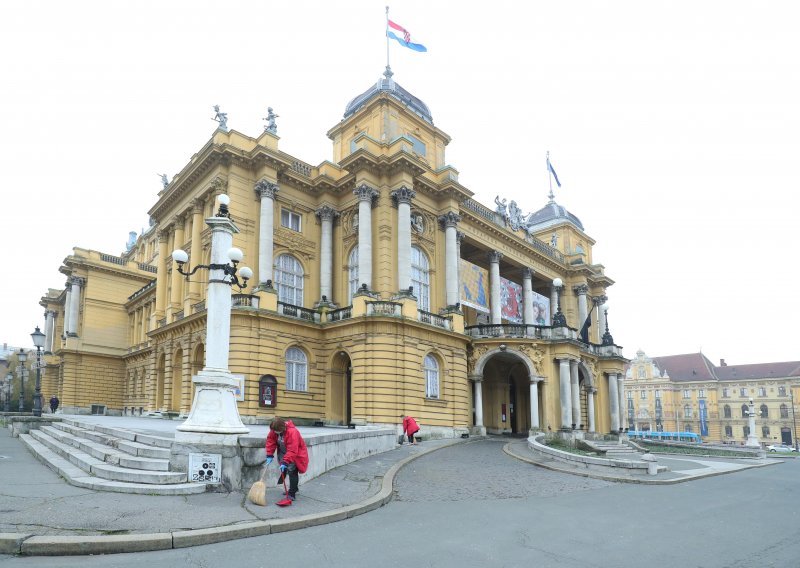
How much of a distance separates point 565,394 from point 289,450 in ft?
77.6

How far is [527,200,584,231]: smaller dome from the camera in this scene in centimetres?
5281

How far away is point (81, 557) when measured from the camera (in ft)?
21.7

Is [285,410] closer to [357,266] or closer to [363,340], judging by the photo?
[363,340]

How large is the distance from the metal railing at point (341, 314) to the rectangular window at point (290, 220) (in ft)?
18.0

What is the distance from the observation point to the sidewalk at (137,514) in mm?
6816

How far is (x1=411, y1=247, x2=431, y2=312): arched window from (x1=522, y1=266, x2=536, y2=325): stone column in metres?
12.0

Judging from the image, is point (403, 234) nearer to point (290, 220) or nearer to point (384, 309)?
point (384, 309)

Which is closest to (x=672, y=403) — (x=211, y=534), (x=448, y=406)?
(x=448, y=406)

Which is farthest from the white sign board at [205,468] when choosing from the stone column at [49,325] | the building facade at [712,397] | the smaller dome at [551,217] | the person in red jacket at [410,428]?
the building facade at [712,397]

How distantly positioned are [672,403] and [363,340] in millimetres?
91677

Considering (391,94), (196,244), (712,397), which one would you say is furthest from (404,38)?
(712,397)

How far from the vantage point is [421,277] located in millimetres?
32625

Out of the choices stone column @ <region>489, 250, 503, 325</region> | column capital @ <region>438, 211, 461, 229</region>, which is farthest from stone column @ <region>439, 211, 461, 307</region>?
stone column @ <region>489, 250, 503, 325</region>

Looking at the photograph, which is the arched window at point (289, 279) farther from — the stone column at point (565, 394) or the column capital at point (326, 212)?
the stone column at point (565, 394)
